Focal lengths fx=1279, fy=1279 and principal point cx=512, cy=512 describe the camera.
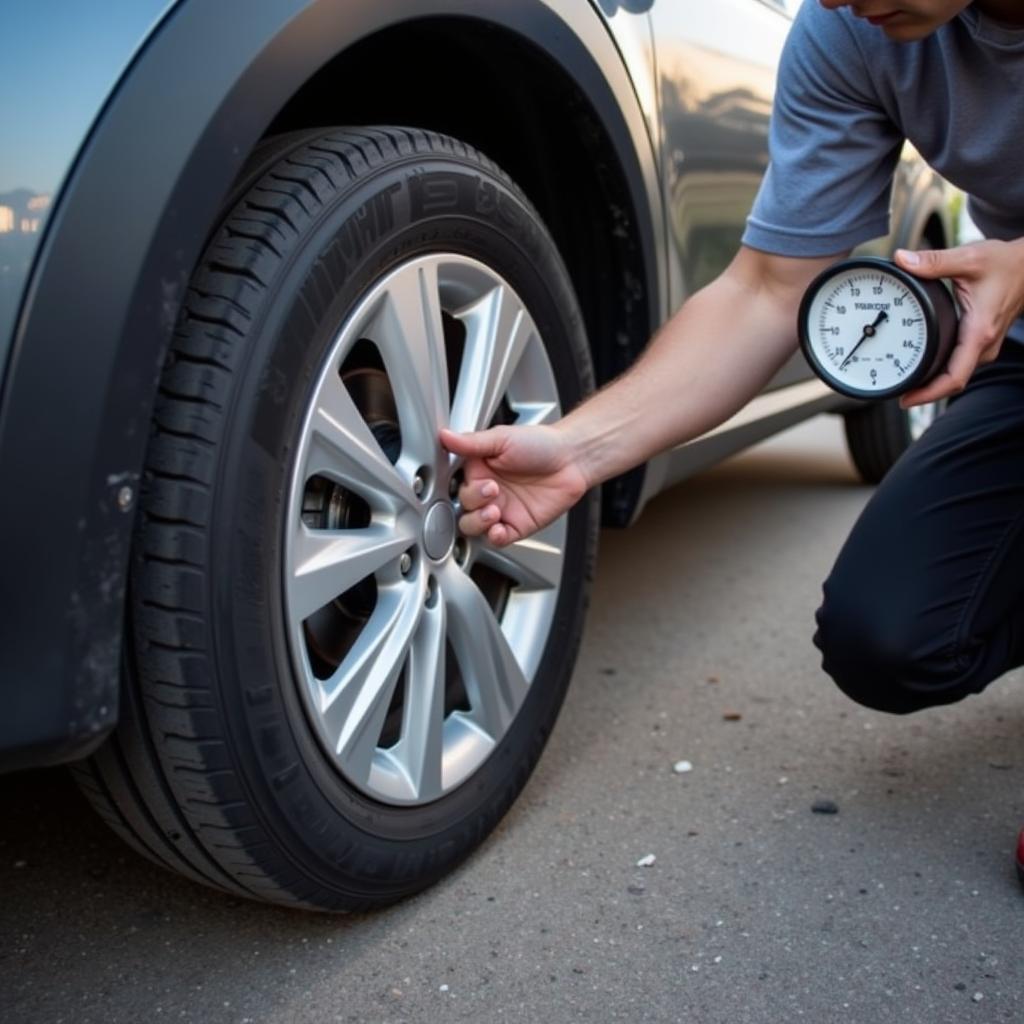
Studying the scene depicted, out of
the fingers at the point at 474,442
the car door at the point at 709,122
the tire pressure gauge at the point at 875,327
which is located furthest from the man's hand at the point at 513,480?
the car door at the point at 709,122

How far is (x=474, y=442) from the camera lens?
150cm

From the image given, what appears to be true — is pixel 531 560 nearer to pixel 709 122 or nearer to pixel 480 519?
pixel 480 519

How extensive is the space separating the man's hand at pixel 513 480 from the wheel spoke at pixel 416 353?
0.03 metres

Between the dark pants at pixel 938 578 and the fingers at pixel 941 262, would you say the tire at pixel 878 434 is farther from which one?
the fingers at pixel 941 262

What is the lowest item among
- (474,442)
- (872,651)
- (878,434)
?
(878,434)

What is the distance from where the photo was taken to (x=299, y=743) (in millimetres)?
1308

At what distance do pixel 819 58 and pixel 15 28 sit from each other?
95 cm

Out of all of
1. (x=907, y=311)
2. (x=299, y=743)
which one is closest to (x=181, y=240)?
(x=299, y=743)

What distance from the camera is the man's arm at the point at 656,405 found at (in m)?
1.55

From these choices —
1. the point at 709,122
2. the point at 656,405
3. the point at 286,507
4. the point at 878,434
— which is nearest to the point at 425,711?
the point at 286,507

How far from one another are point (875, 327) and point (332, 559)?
2.16ft

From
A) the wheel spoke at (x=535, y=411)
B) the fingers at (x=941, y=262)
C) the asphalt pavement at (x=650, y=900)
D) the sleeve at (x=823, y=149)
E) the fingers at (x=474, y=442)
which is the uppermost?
the sleeve at (x=823, y=149)

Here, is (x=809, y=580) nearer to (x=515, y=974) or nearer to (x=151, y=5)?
(x=515, y=974)

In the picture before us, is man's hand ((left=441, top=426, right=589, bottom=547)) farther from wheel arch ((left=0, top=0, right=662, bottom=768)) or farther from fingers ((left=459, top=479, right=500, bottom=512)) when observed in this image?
wheel arch ((left=0, top=0, right=662, bottom=768))
